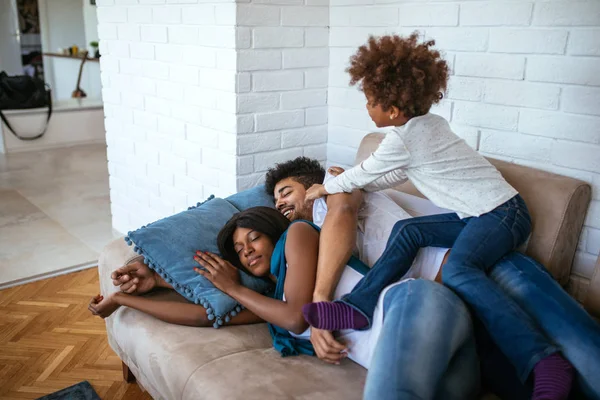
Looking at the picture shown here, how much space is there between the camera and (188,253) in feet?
5.79

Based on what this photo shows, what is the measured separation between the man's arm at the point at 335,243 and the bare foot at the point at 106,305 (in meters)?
0.61

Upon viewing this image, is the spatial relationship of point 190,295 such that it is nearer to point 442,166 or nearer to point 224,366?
point 224,366

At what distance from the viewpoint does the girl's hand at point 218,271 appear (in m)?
1.69

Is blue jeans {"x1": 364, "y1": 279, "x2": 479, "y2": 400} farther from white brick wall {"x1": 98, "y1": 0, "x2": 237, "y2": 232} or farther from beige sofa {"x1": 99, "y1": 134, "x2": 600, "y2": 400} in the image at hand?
white brick wall {"x1": 98, "y1": 0, "x2": 237, "y2": 232}

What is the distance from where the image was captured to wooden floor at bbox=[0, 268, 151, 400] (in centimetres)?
204

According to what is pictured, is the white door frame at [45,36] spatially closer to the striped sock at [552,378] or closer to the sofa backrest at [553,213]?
the sofa backrest at [553,213]

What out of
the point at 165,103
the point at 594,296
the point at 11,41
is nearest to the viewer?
the point at 594,296

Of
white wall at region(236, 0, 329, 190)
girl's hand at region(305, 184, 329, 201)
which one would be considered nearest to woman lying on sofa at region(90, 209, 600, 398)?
girl's hand at region(305, 184, 329, 201)

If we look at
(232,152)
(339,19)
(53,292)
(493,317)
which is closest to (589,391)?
(493,317)

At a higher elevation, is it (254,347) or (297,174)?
(297,174)

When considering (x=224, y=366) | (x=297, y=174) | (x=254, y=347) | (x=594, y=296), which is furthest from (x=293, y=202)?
(x=594, y=296)

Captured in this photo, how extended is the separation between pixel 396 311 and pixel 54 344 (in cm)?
155

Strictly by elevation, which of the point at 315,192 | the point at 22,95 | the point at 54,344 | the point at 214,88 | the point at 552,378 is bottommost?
the point at 54,344

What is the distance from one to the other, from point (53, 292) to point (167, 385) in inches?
57.9
